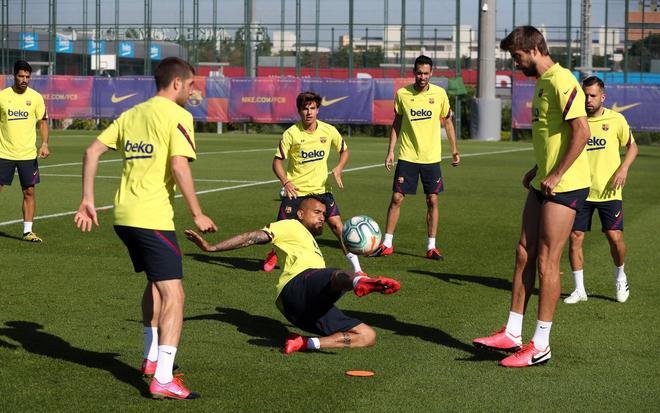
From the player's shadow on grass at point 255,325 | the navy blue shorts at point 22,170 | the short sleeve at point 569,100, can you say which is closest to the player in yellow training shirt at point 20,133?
the navy blue shorts at point 22,170

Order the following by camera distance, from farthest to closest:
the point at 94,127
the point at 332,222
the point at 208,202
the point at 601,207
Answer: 1. the point at 94,127
2. the point at 208,202
3. the point at 332,222
4. the point at 601,207

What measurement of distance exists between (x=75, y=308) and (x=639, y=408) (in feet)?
16.2

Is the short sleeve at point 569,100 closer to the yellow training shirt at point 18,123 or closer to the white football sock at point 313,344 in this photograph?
the white football sock at point 313,344

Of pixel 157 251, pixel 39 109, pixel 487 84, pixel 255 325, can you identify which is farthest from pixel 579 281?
pixel 487 84

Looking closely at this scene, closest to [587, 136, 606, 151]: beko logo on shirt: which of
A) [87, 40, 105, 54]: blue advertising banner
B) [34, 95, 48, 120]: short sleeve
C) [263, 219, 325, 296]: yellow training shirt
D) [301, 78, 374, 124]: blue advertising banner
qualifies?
[263, 219, 325, 296]: yellow training shirt

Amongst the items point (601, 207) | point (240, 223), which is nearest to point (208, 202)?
point (240, 223)

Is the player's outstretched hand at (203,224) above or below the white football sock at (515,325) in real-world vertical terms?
above

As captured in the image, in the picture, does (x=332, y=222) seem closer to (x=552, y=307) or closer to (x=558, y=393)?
(x=552, y=307)

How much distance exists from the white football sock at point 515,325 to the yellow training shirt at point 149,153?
2696mm

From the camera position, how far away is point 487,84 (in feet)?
157

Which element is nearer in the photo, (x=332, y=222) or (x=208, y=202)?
(x=332, y=222)

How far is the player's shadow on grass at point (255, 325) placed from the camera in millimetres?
8484

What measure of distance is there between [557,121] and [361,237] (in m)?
2.19

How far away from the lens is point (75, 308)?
962 cm
